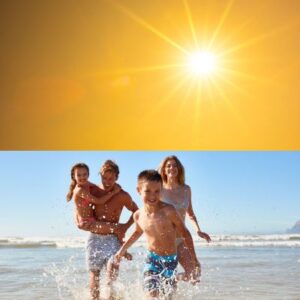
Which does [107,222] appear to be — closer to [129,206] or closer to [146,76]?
[129,206]

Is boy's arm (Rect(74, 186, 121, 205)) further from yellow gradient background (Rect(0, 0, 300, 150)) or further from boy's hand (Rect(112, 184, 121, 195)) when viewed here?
yellow gradient background (Rect(0, 0, 300, 150))

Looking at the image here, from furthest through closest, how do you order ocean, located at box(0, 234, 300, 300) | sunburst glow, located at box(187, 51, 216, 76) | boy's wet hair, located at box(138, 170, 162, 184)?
sunburst glow, located at box(187, 51, 216, 76)
ocean, located at box(0, 234, 300, 300)
boy's wet hair, located at box(138, 170, 162, 184)

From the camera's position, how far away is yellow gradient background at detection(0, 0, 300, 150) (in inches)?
133

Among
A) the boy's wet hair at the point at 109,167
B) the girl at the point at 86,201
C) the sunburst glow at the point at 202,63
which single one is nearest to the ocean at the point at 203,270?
the girl at the point at 86,201

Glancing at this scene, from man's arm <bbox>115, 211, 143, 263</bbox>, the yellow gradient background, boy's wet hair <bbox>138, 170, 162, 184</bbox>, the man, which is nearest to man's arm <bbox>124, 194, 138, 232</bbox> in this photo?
the man

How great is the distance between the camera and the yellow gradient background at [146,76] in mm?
3369

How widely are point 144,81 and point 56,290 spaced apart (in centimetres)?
129

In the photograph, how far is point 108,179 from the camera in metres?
2.47

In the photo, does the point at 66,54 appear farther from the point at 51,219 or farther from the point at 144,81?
the point at 51,219

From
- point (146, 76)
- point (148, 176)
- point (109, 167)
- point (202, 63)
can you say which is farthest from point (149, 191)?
point (202, 63)

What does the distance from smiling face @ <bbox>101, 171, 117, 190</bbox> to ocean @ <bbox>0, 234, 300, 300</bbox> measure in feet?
1.50

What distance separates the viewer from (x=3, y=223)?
4.83 meters

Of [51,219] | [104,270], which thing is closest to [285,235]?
[51,219]

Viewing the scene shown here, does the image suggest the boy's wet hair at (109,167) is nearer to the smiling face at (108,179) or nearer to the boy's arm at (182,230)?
the smiling face at (108,179)
